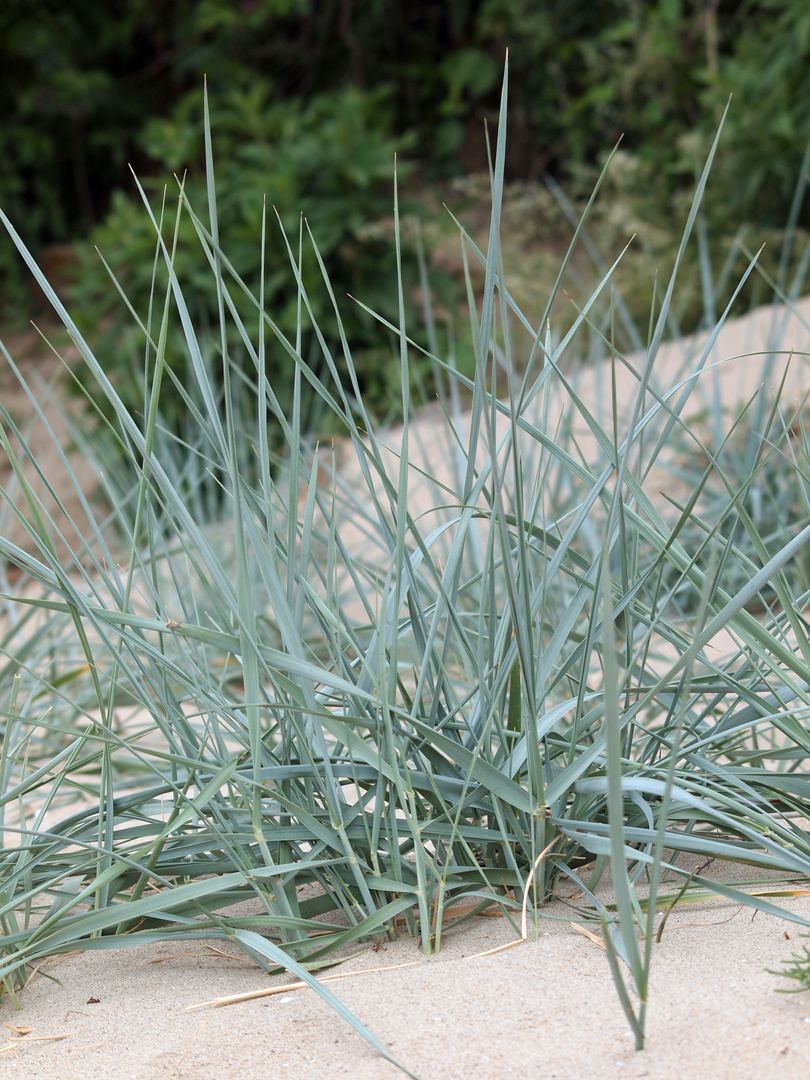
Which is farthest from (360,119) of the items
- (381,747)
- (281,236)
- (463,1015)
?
(463,1015)

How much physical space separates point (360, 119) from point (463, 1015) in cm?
379

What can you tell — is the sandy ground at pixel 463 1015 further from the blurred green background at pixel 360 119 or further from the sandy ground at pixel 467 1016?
the blurred green background at pixel 360 119

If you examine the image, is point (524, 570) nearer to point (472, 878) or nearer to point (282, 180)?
point (472, 878)

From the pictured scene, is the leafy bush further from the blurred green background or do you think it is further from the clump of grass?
A: the clump of grass

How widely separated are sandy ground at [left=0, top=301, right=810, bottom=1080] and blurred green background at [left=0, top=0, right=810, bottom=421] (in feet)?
8.76

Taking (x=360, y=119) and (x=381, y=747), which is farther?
(x=360, y=119)

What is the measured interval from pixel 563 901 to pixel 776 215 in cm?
378

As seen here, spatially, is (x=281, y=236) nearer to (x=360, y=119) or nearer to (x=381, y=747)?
(x=360, y=119)

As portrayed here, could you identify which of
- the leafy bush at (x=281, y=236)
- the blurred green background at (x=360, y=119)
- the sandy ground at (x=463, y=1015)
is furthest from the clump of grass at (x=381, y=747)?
the leafy bush at (x=281, y=236)

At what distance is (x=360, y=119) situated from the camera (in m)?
3.84

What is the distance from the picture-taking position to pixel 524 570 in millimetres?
617

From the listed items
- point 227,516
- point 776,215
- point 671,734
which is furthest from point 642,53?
point 671,734

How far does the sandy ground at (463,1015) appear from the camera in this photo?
517 millimetres

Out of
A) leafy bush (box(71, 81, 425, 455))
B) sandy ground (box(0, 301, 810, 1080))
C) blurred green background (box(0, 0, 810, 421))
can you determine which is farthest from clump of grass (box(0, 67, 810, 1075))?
leafy bush (box(71, 81, 425, 455))
